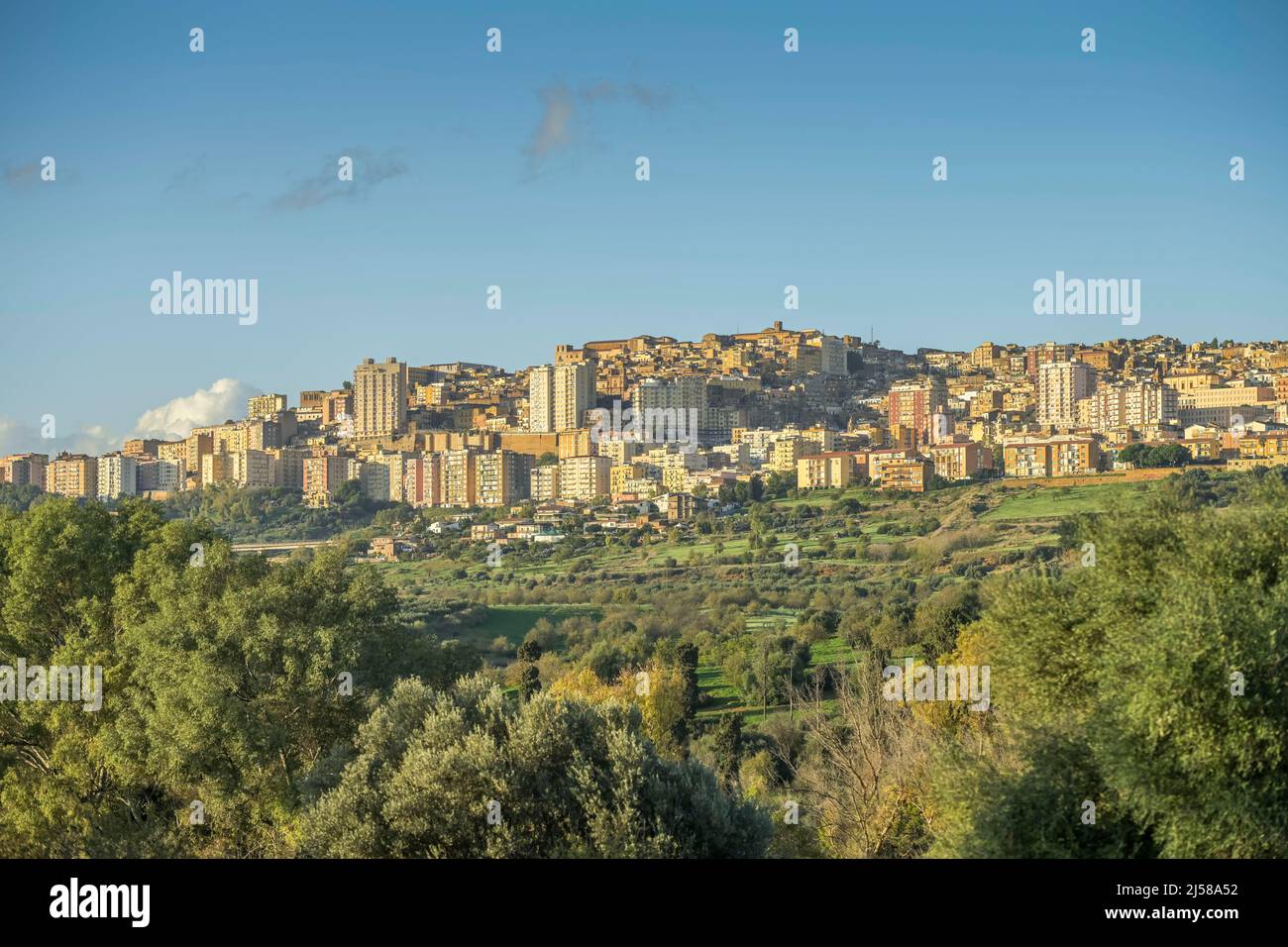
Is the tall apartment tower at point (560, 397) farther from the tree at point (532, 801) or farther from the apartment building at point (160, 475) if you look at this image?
the tree at point (532, 801)

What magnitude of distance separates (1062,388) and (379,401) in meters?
39.5

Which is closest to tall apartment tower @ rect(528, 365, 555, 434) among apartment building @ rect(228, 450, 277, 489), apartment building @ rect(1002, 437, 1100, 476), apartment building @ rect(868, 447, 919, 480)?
apartment building @ rect(228, 450, 277, 489)

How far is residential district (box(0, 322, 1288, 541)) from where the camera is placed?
51.8m

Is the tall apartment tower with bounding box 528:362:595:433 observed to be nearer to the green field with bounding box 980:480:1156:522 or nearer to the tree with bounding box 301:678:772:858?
the green field with bounding box 980:480:1156:522

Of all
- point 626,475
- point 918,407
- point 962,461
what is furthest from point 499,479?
point 918,407

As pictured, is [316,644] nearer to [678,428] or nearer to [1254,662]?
[1254,662]

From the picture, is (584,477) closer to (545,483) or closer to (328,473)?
(545,483)

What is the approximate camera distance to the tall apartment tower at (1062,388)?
2581 inches

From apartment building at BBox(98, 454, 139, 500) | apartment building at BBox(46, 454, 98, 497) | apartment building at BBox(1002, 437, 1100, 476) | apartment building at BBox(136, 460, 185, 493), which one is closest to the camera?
apartment building at BBox(1002, 437, 1100, 476)

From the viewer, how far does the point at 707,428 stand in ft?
248

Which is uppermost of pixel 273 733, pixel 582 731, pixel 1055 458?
pixel 1055 458

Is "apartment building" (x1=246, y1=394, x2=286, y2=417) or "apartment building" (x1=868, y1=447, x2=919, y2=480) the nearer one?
"apartment building" (x1=868, y1=447, x2=919, y2=480)

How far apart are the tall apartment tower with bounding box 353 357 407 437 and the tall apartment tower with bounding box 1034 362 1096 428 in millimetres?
36614
